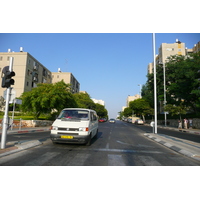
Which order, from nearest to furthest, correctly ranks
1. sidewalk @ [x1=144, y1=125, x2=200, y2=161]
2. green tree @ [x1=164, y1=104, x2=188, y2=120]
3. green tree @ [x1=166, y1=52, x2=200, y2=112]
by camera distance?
sidewalk @ [x1=144, y1=125, x2=200, y2=161] < green tree @ [x1=166, y1=52, x2=200, y2=112] < green tree @ [x1=164, y1=104, x2=188, y2=120]

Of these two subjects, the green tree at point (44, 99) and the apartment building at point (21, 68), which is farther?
the apartment building at point (21, 68)

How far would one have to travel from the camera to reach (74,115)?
9.20m

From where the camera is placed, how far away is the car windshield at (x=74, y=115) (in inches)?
351

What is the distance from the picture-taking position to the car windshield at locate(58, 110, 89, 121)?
29.3 ft

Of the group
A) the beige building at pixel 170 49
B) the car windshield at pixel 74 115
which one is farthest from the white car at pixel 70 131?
the beige building at pixel 170 49

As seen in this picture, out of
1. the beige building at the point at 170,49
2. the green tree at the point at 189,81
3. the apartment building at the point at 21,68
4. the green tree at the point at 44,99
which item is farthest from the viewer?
the beige building at the point at 170,49

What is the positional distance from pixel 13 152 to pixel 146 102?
54682 millimetres

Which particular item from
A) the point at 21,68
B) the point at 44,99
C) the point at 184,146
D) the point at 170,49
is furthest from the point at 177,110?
the point at 170,49

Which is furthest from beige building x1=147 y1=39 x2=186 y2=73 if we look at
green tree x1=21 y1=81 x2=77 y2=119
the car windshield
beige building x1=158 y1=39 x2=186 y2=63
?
the car windshield

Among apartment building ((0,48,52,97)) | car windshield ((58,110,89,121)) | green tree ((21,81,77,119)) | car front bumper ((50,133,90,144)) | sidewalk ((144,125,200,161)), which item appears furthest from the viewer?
apartment building ((0,48,52,97))

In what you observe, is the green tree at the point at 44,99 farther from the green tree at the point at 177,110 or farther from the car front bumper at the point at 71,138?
the green tree at the point at 177,110

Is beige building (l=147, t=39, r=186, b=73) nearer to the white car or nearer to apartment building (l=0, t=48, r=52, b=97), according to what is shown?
apartment building (l=0, t=48, r=52, b=97)

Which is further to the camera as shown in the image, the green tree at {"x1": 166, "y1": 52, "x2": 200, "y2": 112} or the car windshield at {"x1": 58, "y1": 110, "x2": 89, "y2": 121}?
the green tree at {"x1": 166, "y1": 52, "x2": 200, "y2": 112}
